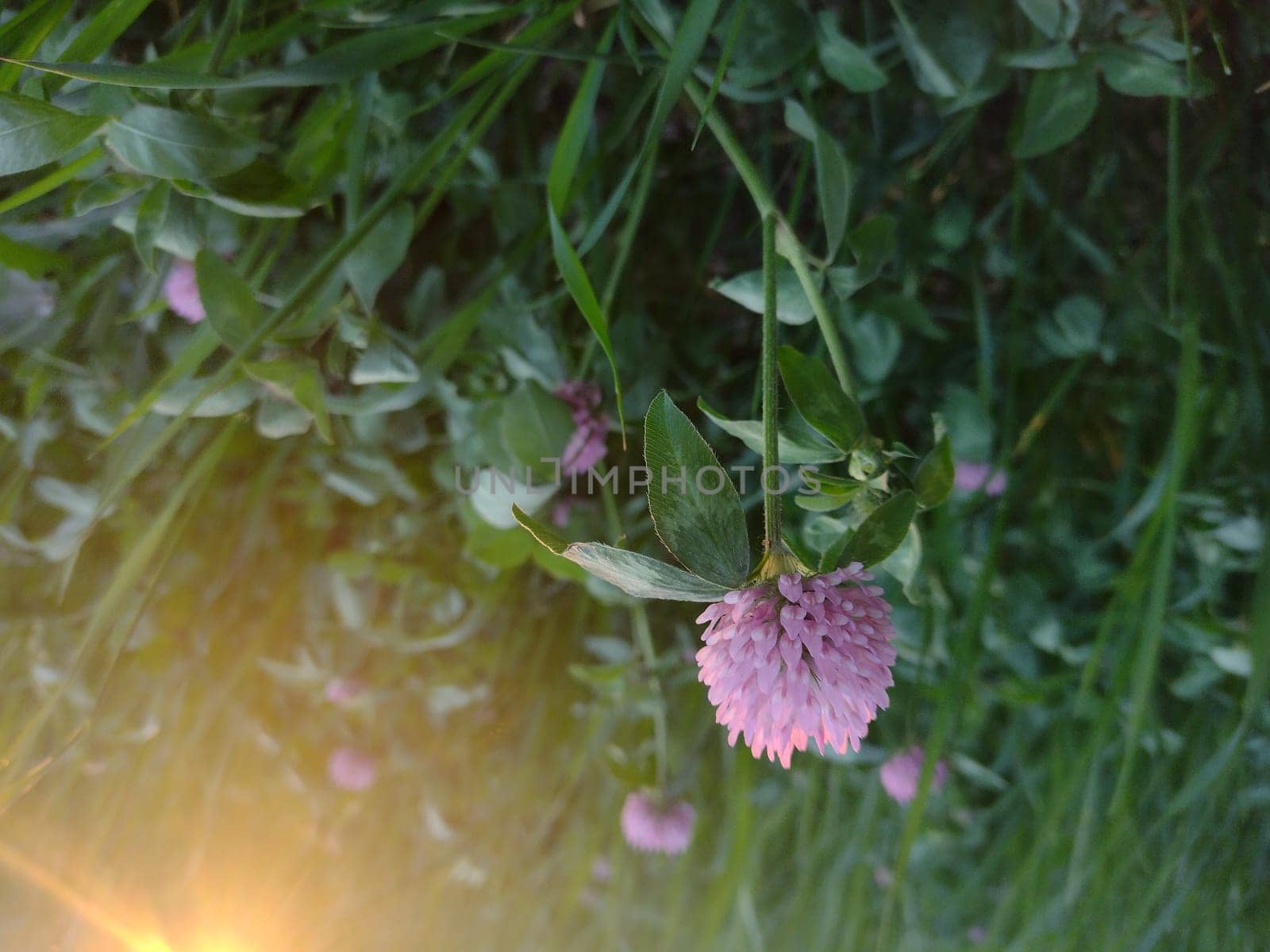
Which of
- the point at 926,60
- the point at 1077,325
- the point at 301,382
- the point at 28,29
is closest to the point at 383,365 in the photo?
the point at 301,382

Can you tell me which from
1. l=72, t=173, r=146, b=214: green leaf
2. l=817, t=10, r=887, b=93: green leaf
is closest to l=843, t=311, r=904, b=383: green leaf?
l=817, t=10, r=887, b=93: green leaf

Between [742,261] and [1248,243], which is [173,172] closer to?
[742,261]

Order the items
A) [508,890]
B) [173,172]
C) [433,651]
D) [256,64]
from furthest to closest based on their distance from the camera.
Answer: [508,890], [433,651], [256,64], [173,172]

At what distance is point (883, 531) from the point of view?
21 cm

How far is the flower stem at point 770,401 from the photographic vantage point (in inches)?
8.1

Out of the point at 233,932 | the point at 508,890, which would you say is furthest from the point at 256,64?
the point at 233,932

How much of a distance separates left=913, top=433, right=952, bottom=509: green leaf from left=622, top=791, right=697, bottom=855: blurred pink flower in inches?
12.6

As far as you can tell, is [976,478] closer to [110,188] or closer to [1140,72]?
[1140,72]

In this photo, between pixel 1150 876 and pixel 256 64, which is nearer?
pixel 256 64

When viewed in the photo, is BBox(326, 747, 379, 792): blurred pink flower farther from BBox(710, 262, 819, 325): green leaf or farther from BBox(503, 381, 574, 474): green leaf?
BBox(710, 262, 819, 325): green leaf

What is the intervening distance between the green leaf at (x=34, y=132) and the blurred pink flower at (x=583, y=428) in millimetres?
205

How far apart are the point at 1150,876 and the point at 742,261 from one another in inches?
22.2

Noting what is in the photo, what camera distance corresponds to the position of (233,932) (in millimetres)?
821

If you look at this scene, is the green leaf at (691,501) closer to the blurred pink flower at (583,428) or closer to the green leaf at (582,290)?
the green leaf at (582,290)
